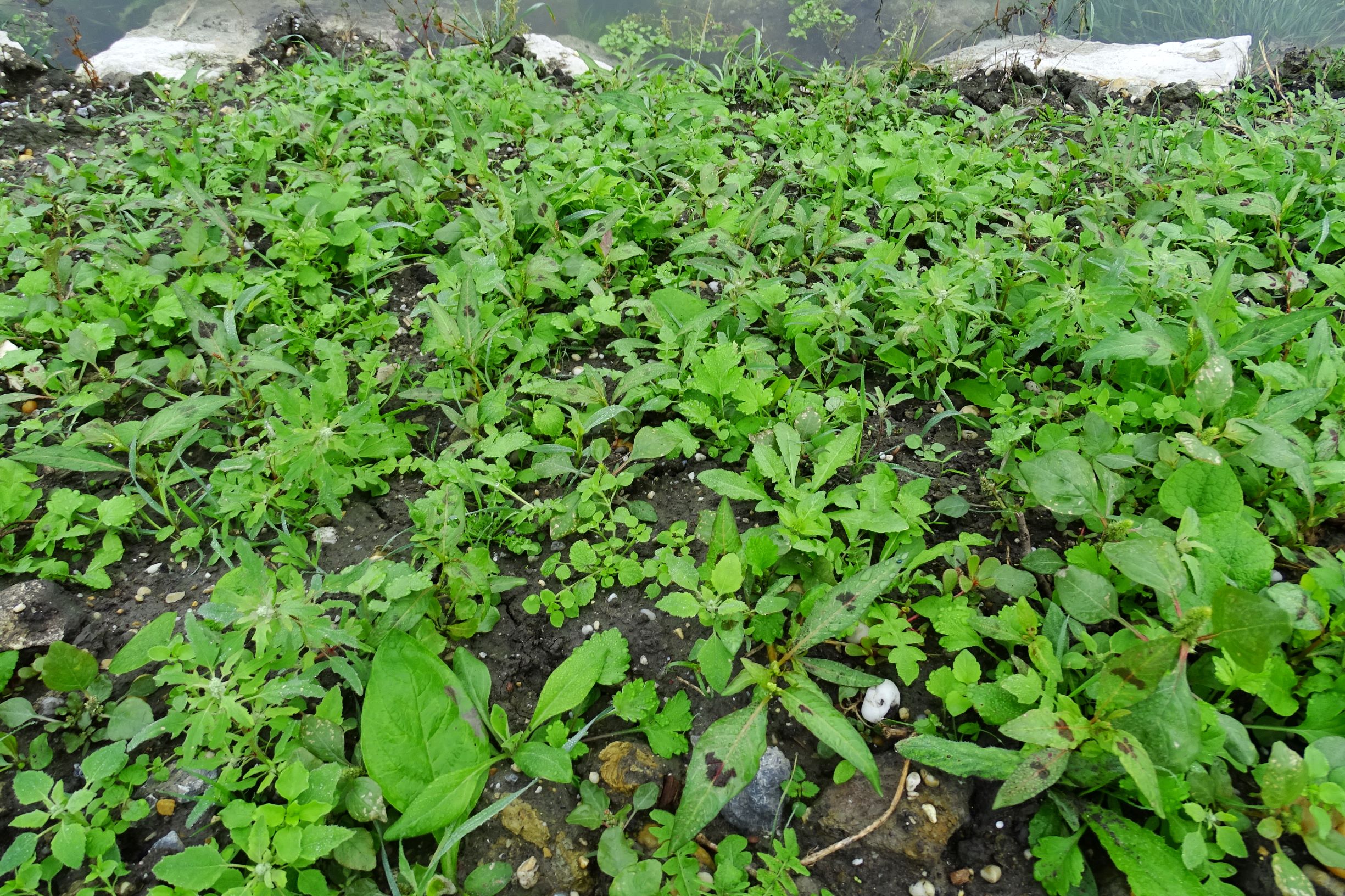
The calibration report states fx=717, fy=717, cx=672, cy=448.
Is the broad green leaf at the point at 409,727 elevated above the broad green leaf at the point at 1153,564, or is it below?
below

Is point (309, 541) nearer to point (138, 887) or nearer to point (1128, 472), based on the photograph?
point (138, 887)

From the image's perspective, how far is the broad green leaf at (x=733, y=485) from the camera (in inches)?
85.7

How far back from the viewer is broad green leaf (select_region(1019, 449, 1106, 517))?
2.02 metres

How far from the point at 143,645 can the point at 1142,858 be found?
247 centimetres

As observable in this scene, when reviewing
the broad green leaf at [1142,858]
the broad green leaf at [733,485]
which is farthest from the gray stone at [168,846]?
the broad green leaf at [1142,858]

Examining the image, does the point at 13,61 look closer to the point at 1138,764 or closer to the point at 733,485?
the point at 733,485

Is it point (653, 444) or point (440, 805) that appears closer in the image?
point (440, 805)

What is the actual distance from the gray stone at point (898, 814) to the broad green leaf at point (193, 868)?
4.33 ft

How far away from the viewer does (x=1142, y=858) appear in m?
1.50

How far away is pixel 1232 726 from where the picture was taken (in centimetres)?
159

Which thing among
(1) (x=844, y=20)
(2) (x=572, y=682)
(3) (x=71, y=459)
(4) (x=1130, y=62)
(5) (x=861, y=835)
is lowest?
(5) (x=861, y=835)

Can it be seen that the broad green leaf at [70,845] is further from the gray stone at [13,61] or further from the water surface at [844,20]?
the water surface at [844,20]

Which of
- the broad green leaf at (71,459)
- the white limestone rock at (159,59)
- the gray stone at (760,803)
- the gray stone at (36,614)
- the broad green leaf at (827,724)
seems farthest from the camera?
the white limestone rock at (159,59)

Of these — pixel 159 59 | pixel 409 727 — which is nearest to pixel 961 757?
pixel 409 727
